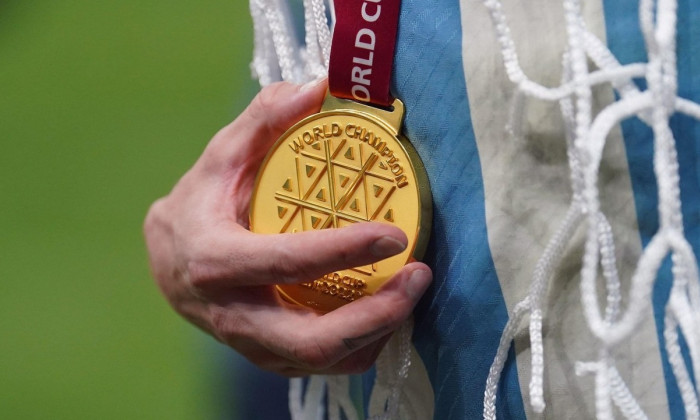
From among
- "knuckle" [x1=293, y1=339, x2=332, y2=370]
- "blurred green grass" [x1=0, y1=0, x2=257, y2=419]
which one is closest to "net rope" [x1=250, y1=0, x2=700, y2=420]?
"knuckle" [x1=293, y1=339, x2=332, y2=370]

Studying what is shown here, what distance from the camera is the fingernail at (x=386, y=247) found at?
45 centimetres

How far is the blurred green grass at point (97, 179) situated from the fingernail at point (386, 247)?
964mm

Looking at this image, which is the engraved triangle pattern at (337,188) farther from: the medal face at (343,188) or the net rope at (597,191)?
the net rope at (597,191)

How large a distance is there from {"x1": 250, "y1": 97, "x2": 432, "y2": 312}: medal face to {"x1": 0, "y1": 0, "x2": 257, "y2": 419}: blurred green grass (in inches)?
35.3

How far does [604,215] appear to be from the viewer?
42 cm

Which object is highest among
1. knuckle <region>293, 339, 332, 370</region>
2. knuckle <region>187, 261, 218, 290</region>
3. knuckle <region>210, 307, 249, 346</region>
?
knuckle <region>187, 261, 218, 290</region>

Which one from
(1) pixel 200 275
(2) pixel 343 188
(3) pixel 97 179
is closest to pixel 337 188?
(2) pixel 343 188

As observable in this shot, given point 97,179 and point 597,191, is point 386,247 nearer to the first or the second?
point 597,191

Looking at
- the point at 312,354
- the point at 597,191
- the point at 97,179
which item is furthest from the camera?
the point at 97,179

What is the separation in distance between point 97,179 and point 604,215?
1267mm

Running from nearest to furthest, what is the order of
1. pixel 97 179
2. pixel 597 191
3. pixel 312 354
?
1. pixel 597 191
2. pixel 312 354
3. pixel 97 179

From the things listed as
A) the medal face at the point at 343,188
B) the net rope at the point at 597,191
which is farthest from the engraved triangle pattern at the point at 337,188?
the net rope at the point at 597,191

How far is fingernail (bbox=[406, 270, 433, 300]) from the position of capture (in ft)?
1.55

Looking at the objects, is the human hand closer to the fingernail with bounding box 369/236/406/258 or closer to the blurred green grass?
the fingernail with bounding box 369/236/406/258
